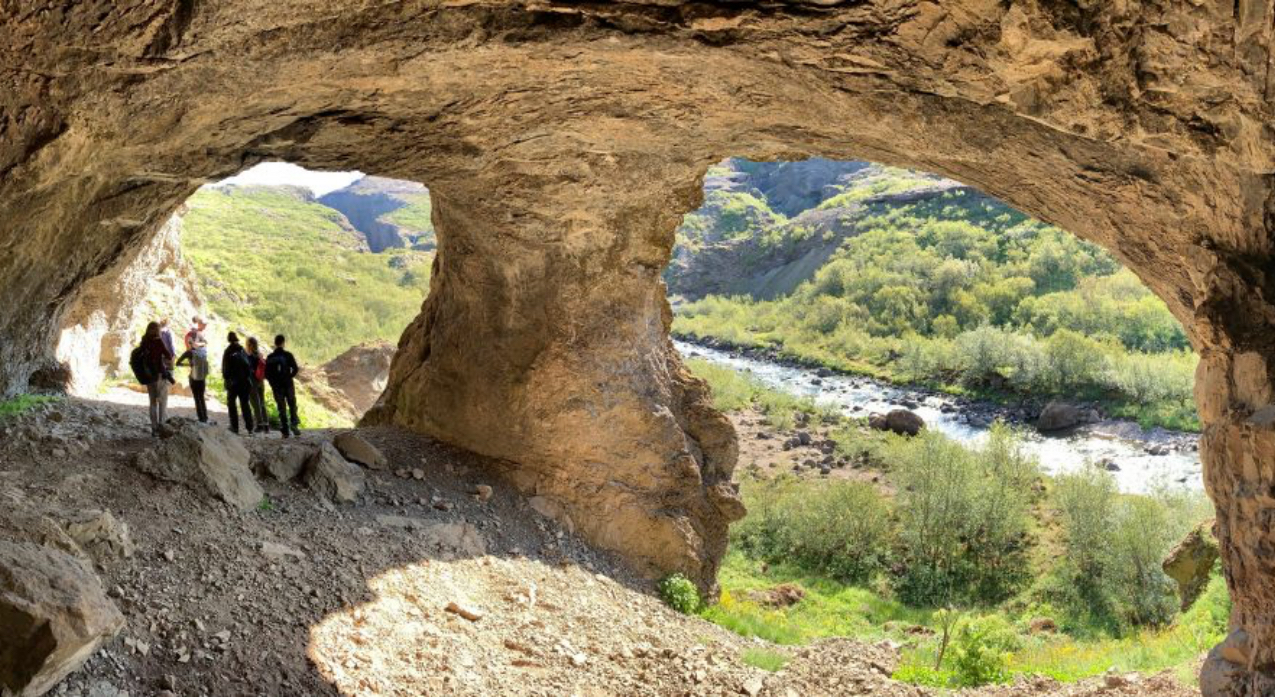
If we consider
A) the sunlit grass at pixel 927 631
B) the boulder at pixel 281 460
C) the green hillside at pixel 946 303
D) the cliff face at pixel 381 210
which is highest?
the boulder at pixel 281 460

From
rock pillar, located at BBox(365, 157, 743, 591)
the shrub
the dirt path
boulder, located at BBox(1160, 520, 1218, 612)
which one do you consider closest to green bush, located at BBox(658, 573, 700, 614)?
rock pillar, located at BBox(365, 157, 743, 591)

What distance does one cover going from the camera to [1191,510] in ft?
88.9

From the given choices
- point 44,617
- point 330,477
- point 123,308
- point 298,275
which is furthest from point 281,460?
point 298,275

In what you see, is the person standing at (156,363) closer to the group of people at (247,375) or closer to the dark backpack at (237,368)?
the group of people at (247,375)

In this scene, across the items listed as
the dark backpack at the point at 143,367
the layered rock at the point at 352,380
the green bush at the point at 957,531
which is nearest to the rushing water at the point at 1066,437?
the green bush at the point at 957,531

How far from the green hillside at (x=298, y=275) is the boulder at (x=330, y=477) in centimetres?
2231

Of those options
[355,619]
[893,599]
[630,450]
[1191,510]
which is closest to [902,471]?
[893,599]

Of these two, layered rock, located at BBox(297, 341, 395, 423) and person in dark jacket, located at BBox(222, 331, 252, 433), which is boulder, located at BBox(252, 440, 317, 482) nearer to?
person in dark jacket, located at BBox(222, 331, 252, 433)

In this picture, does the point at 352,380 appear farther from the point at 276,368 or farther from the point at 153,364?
the point at 153,364

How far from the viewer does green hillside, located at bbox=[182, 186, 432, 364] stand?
47094 mm

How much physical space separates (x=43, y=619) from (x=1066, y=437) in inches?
1628

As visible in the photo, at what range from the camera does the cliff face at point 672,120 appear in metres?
5.24

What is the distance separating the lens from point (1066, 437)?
40531 mm

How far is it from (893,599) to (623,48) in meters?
22.8
